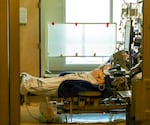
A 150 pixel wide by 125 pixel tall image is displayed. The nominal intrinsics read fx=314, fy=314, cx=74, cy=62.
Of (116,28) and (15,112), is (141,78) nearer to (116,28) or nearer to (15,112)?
(15,112)

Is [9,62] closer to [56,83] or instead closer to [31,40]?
[56,83]

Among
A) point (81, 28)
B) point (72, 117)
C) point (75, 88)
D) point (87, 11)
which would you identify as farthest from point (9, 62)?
point (87, 11)

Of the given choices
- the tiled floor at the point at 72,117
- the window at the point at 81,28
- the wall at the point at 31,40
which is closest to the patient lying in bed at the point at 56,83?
the tiled floor at the point at 72,117

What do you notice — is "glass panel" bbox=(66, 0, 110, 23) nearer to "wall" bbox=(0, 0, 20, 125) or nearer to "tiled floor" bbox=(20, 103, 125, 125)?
"tiled floor" bbox=(20, 103, 125, 125)

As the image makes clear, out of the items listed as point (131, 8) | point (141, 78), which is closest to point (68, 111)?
point (131, 8)

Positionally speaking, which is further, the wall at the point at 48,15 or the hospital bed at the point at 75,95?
the wall at the point at 48,15

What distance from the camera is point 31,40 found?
508 centimetres

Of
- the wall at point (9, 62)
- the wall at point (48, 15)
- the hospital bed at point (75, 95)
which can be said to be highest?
the wall at point (48, 15)

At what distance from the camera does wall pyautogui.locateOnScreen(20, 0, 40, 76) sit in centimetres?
502

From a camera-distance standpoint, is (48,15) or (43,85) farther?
(48,15)

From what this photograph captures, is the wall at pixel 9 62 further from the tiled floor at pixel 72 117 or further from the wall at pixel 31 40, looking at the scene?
the wall at pixel 31 40

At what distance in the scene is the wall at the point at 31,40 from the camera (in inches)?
Result: 197

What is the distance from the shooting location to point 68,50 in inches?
205

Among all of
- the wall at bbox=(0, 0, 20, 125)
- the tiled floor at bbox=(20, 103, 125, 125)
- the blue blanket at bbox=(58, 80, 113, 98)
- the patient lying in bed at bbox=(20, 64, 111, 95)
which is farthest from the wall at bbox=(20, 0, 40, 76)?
the wall at bbox=(0, 0, 20, 125)
